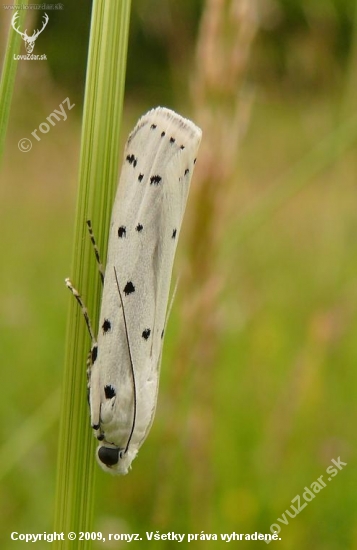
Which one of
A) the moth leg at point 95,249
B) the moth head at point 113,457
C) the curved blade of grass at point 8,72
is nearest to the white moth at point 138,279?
the moth head at point 113,457

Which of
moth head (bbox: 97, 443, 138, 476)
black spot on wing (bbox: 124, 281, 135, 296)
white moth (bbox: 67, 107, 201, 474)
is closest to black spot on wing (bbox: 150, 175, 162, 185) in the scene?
white moth (bbox: 67, 107, 201, 474)

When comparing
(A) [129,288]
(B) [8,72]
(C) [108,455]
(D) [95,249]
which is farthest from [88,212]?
(C) [108,455]

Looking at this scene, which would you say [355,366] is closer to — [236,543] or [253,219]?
[236,543]

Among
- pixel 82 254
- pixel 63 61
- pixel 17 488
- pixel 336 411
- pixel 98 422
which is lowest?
pixel 17 488

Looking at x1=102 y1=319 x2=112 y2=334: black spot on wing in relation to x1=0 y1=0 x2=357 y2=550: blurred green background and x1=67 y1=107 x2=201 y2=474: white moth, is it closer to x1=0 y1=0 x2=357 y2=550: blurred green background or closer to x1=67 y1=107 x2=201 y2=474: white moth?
x1=67 y1=107 x2=201 y2=474: white moth

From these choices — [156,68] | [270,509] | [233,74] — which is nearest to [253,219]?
[233,74]
